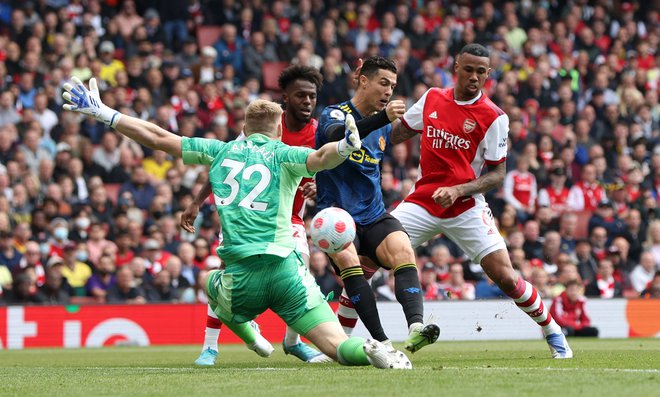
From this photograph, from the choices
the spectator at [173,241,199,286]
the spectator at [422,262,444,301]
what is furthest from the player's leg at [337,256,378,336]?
the spectator at [173,241,199,286]

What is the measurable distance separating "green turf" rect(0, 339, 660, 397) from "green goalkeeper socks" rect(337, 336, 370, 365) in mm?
85

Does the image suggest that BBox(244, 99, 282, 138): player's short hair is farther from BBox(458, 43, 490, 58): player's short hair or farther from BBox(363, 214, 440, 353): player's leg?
BBox(458, 43, 490, 58): player's short hair

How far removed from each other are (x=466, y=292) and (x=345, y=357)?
942cm

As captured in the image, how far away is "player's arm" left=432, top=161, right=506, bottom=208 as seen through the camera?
9664 millimetres

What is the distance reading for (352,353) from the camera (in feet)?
25.9

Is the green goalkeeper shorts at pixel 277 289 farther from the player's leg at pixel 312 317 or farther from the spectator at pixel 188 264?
the spectator at pixel 188 264

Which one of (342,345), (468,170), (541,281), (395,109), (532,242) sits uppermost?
(395,109)

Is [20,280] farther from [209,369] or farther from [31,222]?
[209,369]

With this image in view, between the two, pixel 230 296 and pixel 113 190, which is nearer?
pixel 230 296

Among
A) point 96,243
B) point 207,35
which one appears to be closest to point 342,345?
point 96,243

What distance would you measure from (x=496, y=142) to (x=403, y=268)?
1.61m

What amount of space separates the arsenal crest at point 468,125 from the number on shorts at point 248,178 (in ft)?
8.87

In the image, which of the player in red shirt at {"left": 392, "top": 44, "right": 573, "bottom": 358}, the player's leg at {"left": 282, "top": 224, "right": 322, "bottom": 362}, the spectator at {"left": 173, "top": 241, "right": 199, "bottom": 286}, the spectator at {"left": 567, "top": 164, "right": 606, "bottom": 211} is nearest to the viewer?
the player in red shirt at {"left": 392, "top": 44, "right": 573, "bottom": 358}

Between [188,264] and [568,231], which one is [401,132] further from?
[568,231]
